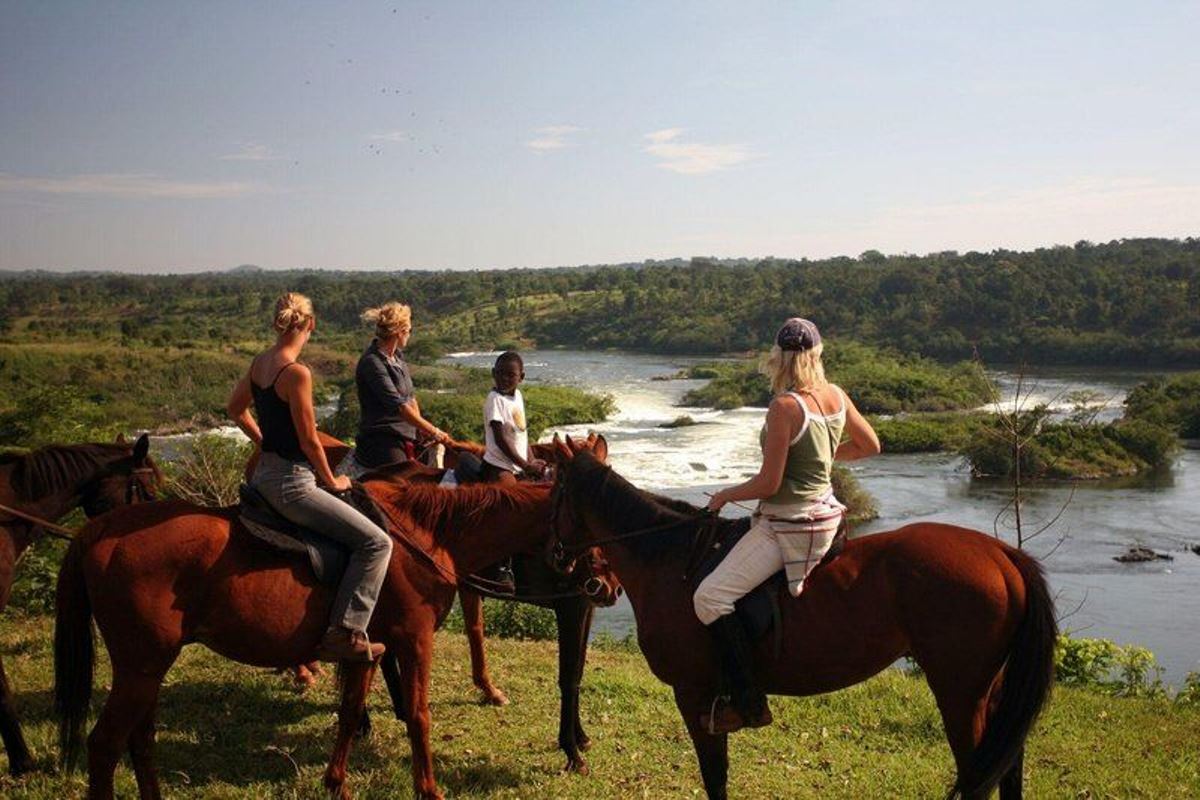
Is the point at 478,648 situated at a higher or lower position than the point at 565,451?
lower

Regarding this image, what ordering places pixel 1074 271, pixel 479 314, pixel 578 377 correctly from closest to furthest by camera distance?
pixel 578 377
pixel 1074 271
pixel 479 314

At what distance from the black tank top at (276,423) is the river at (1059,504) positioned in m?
9.48

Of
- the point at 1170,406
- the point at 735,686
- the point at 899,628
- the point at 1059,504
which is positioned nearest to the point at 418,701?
the point at 735,686

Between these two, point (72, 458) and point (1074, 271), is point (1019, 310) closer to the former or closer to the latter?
point (1074, 271)

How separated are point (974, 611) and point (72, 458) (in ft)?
18.3

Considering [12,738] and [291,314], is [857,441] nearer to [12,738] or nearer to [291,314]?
[291,314]

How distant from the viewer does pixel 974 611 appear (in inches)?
165

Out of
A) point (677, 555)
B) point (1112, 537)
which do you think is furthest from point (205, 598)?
point (1112, 537)

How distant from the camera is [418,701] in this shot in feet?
16.2

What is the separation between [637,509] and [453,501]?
109 cm

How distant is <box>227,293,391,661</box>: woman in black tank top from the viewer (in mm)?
4570

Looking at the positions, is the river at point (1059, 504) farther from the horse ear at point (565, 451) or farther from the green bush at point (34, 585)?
the green bush at point (34, 585)

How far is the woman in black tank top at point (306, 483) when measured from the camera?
15.0ft

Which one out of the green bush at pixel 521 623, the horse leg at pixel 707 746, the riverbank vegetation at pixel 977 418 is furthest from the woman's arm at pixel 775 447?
the riverbank vegetation at pixel 977 418
